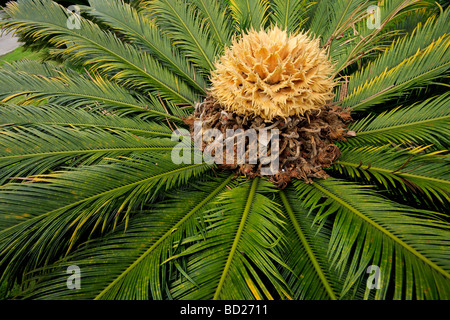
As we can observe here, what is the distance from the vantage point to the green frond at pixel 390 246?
1069 millimetres

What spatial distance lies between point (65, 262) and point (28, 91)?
1.47 metres

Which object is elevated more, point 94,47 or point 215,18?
point 215,18

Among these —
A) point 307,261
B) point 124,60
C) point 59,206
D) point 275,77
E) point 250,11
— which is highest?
point 250,11

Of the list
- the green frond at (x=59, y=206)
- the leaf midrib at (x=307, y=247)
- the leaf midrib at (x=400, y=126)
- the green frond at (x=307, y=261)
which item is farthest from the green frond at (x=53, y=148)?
the leaf midrib at (x=400, y=126)

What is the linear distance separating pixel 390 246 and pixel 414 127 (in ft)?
3.56

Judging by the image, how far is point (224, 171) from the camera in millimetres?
2086

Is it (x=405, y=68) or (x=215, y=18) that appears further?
(x=215, y=18)

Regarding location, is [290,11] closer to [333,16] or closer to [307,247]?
[333,16]

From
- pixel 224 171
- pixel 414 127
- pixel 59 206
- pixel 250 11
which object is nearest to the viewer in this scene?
pixel 59 206

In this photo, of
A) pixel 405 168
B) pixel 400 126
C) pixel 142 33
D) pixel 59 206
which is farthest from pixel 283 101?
pixel 142 33

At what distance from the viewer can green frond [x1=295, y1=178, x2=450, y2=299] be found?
1.07m

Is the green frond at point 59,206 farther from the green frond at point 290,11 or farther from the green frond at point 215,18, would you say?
the green frond at point 290,11

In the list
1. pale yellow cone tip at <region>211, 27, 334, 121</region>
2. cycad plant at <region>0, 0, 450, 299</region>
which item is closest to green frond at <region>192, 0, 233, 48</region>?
cycad plant at <region>0, 0, 450, 299</region>

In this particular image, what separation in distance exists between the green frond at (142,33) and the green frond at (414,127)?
1627 millimetres
